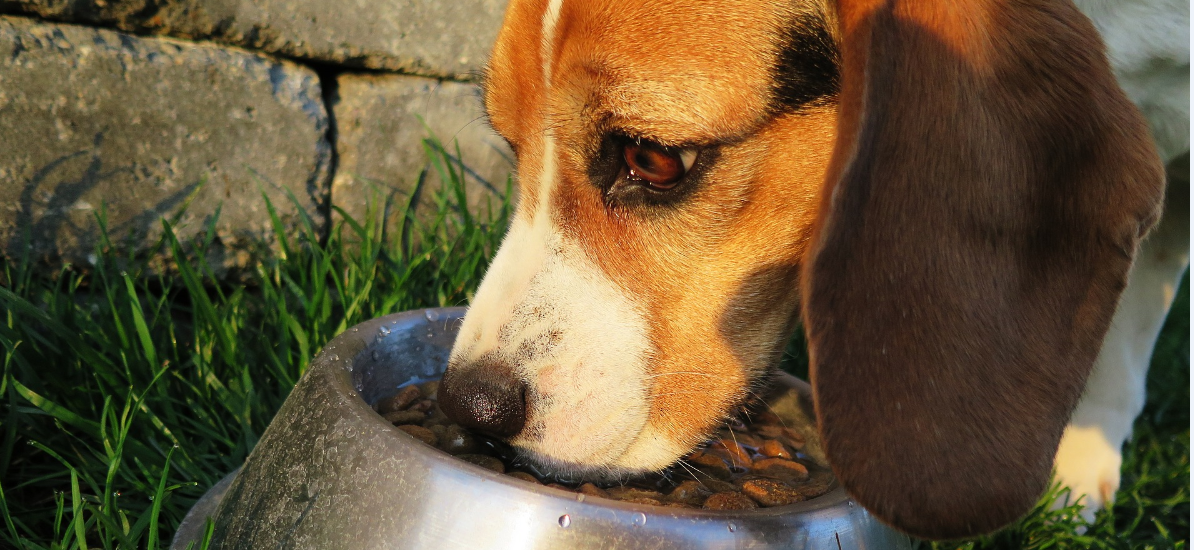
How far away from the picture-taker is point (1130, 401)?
288cm

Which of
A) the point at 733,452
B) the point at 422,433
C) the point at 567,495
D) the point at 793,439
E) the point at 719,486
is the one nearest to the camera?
the point at 567,495

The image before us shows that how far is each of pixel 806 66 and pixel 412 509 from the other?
1027mm

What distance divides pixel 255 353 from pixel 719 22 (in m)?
1.54

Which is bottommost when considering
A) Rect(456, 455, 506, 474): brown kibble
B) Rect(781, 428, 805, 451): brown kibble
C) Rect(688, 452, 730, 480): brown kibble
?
Rect(781, 428, 805, 451): brown kibble

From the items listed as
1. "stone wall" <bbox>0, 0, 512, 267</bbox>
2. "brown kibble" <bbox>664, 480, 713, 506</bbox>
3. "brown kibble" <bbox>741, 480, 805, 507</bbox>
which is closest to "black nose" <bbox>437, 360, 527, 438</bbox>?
"brown kibble" <bbox>664, 480, 713, 506</bbox>

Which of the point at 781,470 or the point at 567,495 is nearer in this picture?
the point at 567,495

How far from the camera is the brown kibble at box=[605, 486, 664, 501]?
1716mm

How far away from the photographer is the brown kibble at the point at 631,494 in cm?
172

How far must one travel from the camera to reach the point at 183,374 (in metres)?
2.57

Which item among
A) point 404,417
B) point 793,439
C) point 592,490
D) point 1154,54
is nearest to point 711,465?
point 793,439

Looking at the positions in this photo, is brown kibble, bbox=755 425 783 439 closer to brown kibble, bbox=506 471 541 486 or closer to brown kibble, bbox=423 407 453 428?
brown kibble, bbox=506 471 541 486

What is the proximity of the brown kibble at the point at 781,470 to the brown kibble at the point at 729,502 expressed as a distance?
0.73ft

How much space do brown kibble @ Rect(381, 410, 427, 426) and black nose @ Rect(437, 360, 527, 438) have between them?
9cm

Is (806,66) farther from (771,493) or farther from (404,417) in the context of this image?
(404,417)
